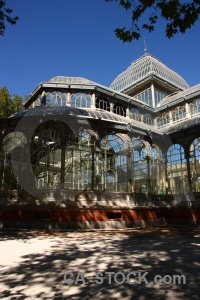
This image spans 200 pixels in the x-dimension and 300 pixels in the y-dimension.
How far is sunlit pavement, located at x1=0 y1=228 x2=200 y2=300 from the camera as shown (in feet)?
13.2

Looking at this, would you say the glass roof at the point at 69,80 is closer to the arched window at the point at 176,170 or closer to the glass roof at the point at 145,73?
the glass roof at the point at 145,73

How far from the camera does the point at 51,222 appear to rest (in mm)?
12602

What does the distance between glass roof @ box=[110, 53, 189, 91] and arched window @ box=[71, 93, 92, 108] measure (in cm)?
1051

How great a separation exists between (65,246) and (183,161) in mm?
14554

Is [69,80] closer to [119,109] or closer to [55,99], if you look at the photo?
[55,99]

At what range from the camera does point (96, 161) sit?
50.5 feet

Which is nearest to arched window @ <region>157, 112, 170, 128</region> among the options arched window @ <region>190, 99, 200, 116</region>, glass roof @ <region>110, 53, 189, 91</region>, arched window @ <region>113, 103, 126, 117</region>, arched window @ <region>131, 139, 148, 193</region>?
arched window @ <region>190, 99, 200, 116</region>

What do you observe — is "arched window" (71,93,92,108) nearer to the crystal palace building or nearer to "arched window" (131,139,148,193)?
the crystal palace building

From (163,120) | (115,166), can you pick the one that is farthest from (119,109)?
(115,166)

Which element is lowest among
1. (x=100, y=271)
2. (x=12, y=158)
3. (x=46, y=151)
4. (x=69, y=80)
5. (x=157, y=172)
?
(x=100, y=271)

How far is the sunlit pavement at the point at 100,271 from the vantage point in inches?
158

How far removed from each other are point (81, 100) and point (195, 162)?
11050mm

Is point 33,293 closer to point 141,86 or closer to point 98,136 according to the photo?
point 98,136

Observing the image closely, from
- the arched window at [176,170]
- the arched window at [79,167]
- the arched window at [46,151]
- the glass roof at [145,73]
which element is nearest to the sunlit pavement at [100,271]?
the arched window at [46,151]
